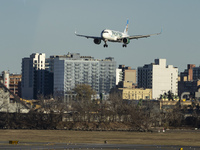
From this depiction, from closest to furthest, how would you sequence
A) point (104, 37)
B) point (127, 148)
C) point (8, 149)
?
point (8, 149) < point (127, 148) < point (104, 37)

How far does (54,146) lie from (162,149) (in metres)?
24.2

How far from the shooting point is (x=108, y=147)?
444 feet

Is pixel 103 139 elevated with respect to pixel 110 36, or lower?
lower

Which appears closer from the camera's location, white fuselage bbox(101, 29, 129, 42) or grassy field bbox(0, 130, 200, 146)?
white fuselage bbox(101, 29, 129, 42)

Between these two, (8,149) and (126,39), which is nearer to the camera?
(8,149)

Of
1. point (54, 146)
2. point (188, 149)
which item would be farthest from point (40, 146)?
point (188, 149)

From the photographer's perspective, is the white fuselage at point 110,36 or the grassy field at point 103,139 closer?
the white fuselage at point 110,36

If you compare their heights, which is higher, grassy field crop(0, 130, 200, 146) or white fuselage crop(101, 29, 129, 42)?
white fuselage crop(101, 29, 129, 42)

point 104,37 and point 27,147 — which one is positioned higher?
point 104,37

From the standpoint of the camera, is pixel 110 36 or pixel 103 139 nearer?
pixel 110 36

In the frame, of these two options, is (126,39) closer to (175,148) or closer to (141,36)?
(141,36)

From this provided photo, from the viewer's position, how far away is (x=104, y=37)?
152875 mm

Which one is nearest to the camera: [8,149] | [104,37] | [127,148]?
[8,149]

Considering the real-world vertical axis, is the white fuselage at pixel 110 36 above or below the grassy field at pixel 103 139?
above
